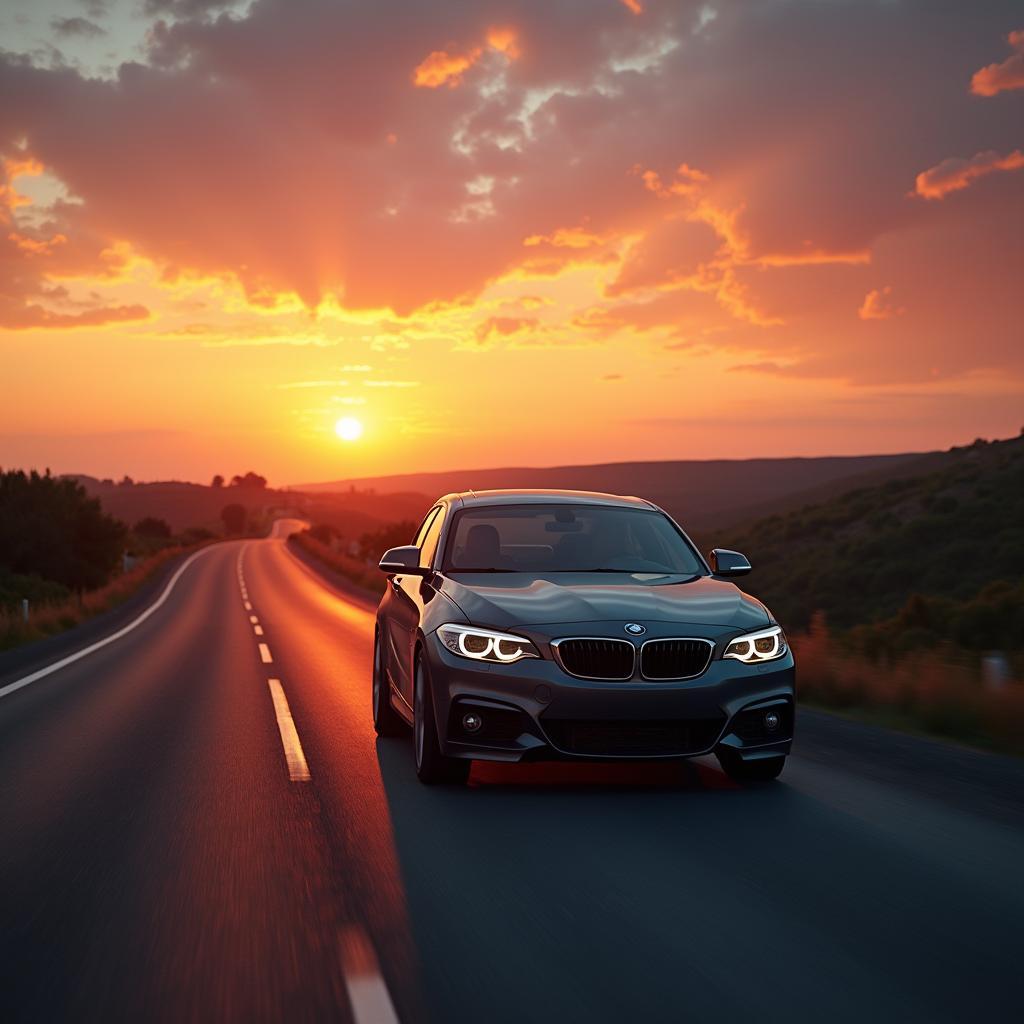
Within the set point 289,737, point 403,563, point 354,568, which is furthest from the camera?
point 354,568

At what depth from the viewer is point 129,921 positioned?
14.5 feet

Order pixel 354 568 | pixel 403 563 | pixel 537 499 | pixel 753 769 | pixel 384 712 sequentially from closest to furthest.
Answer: pixel 753 769, pixel 403 563, pixel 537 499, pixel 384 712, pixel 354 568

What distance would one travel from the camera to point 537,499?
8.73 metres

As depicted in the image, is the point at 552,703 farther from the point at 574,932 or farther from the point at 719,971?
the point at 719,971

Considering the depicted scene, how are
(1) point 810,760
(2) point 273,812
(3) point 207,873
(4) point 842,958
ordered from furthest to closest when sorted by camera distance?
1. (1) point 810,760
2. (2) point 273,812
3. (3) point 207,873
4. (4) point 842,958

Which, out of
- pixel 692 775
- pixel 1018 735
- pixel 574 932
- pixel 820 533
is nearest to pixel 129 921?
pixel 574 932

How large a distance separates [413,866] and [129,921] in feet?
4.27

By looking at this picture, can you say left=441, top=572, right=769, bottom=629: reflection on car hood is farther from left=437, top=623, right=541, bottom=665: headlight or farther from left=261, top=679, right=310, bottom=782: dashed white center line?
left=261, top=679, right=310, bottom=782: dashed white center line

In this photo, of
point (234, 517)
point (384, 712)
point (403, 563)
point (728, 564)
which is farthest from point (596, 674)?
point (234, 517)

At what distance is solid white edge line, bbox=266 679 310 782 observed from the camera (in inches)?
302

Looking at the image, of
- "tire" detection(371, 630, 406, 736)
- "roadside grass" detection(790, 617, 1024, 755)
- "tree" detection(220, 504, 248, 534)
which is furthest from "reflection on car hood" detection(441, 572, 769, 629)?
"tree" detection(220, 504, 248, 534)

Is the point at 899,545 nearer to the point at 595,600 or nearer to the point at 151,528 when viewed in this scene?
the point at 595,600

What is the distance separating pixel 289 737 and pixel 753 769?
12.4 ft

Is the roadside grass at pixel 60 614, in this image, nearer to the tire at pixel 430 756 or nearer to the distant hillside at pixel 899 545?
the tire at pixel 430 756
